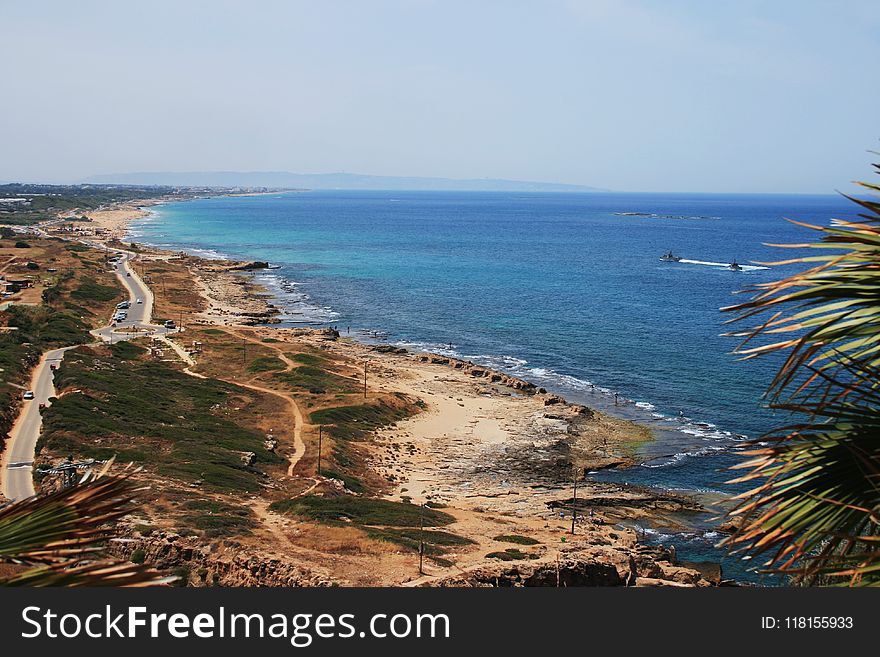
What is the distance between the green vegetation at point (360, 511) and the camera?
104ft

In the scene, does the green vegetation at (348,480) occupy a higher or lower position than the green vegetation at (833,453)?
lower

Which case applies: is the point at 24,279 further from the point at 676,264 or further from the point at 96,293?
the point at 676,264

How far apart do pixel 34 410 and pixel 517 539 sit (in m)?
29.0

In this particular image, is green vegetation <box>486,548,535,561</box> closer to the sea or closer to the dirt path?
the sea

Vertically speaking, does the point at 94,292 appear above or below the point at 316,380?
above

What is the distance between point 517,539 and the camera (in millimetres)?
32500

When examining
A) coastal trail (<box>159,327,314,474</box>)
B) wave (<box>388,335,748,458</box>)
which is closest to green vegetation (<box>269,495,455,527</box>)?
coastal trail (<box>159,327,314,474</box>)

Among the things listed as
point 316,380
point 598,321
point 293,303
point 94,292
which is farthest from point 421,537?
point 293,303

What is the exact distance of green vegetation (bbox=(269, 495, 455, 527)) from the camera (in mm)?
31844

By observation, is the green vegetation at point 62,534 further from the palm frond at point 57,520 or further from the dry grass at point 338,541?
the dry grass at point 338,541

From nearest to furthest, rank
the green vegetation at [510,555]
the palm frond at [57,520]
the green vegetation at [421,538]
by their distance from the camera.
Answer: the palm frond at [57,520]
the green vegetation at [510,555]
the green vegetation at [421,538]

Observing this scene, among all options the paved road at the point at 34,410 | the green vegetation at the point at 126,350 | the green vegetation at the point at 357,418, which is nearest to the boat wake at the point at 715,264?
the green vegetation at the point at 357,418

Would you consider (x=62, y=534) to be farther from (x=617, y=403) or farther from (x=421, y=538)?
(x=617, y=403)

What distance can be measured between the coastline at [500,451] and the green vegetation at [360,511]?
1740 mm
